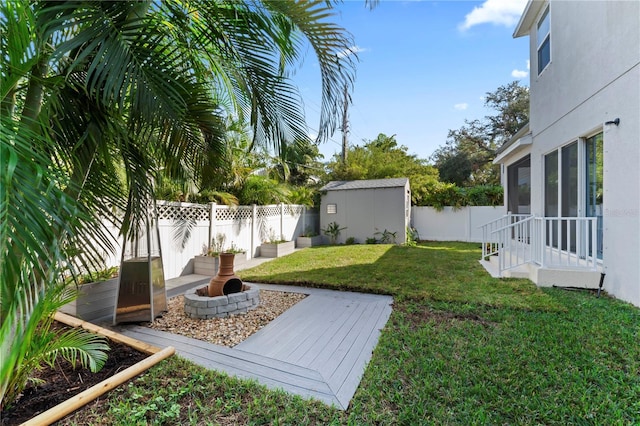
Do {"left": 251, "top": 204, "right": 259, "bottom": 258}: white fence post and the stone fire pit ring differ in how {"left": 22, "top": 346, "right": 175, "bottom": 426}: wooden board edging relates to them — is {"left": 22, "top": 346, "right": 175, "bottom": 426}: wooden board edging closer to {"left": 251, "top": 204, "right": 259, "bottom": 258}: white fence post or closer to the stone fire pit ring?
the stone fire pit ring

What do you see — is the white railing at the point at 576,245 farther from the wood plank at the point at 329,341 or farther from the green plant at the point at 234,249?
the green plant at the point at 234,249

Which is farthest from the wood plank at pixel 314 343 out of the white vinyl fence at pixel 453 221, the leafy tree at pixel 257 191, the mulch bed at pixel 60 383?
the white vinyl fence at pixel 453 221

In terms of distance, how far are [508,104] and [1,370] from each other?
27.2 m

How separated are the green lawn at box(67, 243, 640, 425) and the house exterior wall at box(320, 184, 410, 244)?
7721 mm

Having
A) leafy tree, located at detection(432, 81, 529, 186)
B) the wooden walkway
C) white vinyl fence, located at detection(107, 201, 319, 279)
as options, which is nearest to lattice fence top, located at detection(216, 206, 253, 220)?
white vinyl fence, located at detection(107, 201, 319, 279)

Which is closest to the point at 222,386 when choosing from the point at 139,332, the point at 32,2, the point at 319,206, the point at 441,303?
the point at 139,332

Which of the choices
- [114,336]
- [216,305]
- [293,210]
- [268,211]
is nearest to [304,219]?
[293,210]

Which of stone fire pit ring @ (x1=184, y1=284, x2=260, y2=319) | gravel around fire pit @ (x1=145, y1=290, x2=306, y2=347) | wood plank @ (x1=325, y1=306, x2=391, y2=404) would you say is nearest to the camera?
wood plank @ (x1=325, y1=306, x2=391, y2=404)

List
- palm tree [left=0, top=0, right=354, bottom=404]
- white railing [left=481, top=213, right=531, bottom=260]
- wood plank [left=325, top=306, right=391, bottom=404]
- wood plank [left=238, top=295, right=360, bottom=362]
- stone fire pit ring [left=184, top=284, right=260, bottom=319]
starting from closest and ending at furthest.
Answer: palm tree [left=0, top=0, right=354, bottom=404] → wood plank [left=325, top=306, right=391, bottom=404] → wood plank [left=238, top=295, right=360, bottom=362] → stone fire pit ring [left=184, top=284, right=260, bottom=319] → white railing [left=481, top=213, right=531, bottom=260]

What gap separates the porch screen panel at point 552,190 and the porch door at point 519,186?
134 cm

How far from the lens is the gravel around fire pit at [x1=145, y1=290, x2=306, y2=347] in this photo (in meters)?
3.54

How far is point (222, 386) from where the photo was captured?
2486mm

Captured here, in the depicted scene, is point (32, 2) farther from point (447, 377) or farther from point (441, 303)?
point (441, 303)

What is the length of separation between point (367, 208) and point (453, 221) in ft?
13.6
